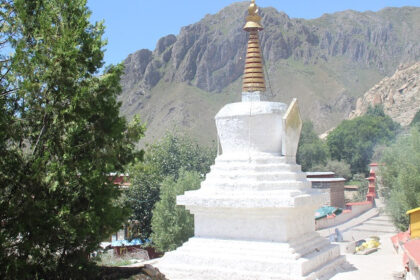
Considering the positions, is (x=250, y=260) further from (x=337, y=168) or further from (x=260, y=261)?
(x=337, y=168)

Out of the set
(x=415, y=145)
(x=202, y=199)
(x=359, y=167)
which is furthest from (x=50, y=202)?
(x=359, y=167)

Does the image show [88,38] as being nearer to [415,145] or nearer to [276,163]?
[276,163]

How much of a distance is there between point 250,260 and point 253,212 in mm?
1090

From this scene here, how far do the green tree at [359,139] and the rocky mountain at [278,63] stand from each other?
34.6 metres

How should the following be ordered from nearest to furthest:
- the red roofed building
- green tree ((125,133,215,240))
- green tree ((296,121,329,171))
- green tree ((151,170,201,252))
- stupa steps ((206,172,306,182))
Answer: the red roofed building, stupa steps ((206,172,306,182)), green tree ((151,170,201,252)), green tree ((125,133,215,240)), green tree ((296,121,329,171))

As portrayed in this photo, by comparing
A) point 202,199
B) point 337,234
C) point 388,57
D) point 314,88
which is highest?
point 388,57

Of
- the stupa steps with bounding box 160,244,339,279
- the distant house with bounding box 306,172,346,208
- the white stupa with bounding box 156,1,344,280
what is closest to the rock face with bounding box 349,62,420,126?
the distant house with bounding box 306,172,346,208

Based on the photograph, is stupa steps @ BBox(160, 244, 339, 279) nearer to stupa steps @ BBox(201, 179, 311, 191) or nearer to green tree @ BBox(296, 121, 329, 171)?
stupa steps @ BBox(201, 179, 311, 191)

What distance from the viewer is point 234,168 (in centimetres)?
1135

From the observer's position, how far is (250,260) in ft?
33.4

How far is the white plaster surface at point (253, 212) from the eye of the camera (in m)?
10.2

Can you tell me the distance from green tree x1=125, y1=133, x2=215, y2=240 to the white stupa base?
8.84 meters

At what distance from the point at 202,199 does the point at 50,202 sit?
184 inches

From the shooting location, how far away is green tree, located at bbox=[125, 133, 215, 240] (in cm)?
2016
